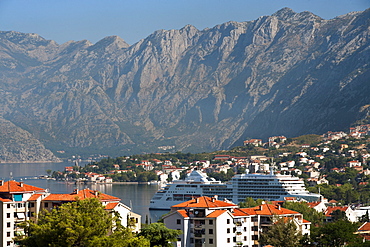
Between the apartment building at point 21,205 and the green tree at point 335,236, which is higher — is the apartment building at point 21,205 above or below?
above

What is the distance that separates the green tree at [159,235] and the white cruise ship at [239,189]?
5504cm

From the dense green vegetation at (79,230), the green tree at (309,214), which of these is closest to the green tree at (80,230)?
the dense green vegetation at (79,230)

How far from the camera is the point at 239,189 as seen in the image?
104062 millimetres

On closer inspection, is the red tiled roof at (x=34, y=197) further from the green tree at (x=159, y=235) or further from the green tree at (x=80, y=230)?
the green tree at (x=80, y=230)

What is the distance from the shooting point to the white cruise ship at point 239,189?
330ft

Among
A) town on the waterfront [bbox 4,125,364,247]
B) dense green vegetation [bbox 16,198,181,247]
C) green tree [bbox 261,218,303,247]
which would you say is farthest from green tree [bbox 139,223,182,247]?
green tree [bbox 261,218,303,247]

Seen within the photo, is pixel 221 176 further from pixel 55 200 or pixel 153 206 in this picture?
pixel 55 200

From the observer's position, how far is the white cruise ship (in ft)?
330

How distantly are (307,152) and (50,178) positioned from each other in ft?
179

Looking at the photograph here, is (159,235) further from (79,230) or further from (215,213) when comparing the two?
(79,230)

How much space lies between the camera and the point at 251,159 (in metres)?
174

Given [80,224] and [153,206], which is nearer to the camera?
[80,224]

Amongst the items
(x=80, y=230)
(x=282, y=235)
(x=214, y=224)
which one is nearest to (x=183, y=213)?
(x=214, y=224)

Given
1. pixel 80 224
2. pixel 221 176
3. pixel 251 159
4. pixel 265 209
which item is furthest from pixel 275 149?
pixel 80 224
